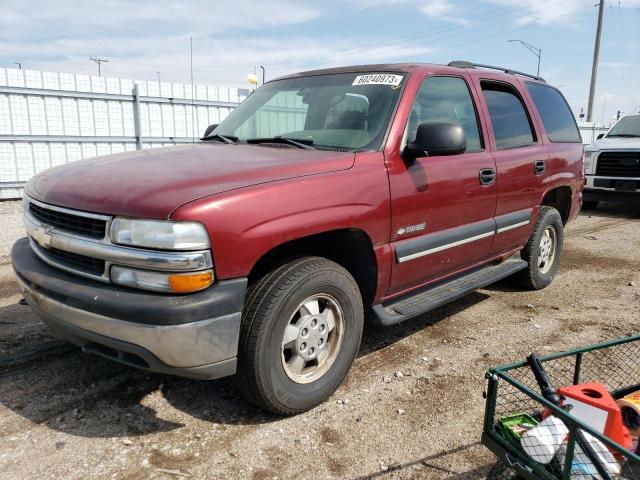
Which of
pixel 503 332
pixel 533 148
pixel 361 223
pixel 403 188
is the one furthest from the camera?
Answer: pixel 533 148

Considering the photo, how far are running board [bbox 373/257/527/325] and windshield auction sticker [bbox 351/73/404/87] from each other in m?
1.41

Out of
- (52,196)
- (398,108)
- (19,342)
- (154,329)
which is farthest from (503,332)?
(19,342)

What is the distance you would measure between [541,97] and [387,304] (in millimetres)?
2915

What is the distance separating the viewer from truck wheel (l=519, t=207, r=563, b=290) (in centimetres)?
480

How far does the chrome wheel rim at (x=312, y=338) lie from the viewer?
2723mm

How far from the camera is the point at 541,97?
497 centimetres

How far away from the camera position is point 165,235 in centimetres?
223

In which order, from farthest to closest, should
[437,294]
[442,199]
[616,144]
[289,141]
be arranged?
[616,144] → [437,294] → [442,199] → [289,141]

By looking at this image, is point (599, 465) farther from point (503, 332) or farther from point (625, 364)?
point (503, 332)

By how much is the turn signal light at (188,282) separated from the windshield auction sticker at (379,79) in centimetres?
186

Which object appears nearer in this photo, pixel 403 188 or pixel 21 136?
pixel 403 188

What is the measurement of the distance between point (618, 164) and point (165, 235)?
972 centimetres

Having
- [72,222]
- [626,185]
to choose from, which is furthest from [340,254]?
[626,185]

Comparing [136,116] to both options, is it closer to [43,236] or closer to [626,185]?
[43,236]
